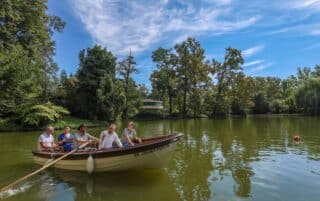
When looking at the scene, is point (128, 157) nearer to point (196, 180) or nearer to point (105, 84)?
point (196, 180)

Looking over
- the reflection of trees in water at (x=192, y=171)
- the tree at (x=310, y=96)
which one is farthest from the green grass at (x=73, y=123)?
the tree at (x=310, y=96)

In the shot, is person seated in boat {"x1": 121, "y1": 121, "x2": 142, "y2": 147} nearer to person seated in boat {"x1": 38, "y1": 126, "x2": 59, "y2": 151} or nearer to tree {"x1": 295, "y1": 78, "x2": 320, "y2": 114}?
person seated in boat {"x1": 38, "y1": 126, "x2": 59, "y2": 151}

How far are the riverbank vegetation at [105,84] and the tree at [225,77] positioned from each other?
0.61 feet

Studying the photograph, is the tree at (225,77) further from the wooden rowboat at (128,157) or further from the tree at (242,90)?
the wooden rowboat at (128,157)

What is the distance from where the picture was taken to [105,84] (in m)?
37.8

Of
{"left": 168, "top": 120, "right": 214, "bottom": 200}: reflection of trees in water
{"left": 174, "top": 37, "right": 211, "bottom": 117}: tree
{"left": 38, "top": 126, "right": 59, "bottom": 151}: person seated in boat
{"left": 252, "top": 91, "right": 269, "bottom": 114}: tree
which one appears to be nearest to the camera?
{"left": 168, "top": 120, "right": 214, "bottom": 200}: reflection of trees in water

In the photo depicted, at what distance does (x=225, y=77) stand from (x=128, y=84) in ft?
69.5

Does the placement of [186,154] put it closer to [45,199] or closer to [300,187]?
[300,187]

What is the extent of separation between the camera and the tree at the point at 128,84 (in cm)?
4491

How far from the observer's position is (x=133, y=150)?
8.98 metres

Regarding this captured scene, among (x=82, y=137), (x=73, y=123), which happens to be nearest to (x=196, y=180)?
(x=82, y=137)

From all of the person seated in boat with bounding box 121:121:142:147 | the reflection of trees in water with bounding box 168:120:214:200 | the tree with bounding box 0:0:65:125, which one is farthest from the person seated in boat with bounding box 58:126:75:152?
the tree with bounding box 0:0:65:125

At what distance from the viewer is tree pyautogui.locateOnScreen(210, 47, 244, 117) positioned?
186ft

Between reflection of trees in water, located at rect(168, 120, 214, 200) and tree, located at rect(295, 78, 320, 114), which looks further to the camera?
tree, located at rect(295, 78, 320, 114)
